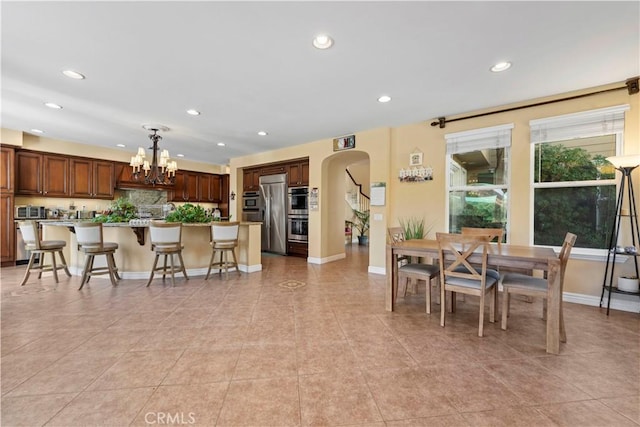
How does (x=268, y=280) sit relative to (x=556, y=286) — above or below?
below

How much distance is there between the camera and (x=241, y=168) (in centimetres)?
759

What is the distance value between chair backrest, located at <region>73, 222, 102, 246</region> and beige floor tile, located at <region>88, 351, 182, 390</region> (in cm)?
264

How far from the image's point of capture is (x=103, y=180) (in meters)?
6.62

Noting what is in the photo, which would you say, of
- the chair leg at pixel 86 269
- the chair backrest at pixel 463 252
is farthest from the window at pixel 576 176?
the chair leg at pixel 86 269

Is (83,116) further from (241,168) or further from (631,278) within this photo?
(631,278)

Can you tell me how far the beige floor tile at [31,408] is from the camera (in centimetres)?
147

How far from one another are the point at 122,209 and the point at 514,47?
239 inches

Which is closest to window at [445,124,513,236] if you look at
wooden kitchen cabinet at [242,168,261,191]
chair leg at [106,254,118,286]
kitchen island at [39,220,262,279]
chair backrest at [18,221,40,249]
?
kitchen island at [39,220,262,279]

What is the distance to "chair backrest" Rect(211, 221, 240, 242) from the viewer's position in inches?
174

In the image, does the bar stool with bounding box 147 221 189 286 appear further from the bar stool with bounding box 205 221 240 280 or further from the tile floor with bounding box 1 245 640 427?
the tile floor with bounding box 1 245 640 427

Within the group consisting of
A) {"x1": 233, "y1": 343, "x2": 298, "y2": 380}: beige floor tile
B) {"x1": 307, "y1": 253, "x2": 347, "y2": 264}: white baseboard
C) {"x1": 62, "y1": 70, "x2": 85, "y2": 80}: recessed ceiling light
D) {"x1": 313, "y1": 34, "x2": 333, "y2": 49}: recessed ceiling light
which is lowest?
{"x1": 233, "y1": 343, "x2": 298, "y2": 380}: beige floor tile

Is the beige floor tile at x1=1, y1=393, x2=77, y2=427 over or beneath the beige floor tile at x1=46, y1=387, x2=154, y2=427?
over

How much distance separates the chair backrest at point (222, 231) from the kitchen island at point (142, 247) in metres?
0.17

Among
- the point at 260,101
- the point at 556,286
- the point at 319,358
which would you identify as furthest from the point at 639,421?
the point at 260,101
